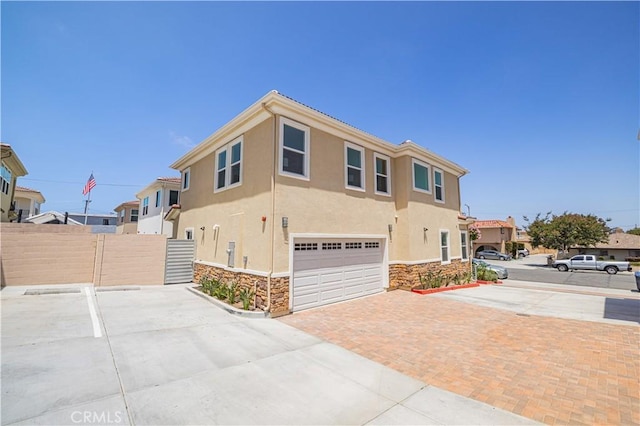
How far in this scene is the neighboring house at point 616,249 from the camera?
1535 inches

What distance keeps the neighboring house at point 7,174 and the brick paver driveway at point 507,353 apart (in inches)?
685

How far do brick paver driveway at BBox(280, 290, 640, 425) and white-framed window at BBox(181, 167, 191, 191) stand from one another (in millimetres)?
10512

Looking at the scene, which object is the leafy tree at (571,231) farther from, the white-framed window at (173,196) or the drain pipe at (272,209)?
the white-framed window at (173,196)

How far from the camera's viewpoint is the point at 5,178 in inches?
627

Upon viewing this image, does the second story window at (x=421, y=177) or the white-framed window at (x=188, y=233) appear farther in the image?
the white-framed window at (x=188, y=233)

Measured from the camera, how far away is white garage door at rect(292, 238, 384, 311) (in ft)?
29.7

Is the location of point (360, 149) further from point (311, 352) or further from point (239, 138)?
point (311, 352)

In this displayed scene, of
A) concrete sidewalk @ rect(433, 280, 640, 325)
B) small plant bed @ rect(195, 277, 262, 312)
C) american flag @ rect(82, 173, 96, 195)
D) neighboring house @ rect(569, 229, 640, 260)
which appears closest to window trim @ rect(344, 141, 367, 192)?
small plant bed @ rect(195, 277, 262, 312)

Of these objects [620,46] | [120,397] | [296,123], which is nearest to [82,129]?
[296,123]

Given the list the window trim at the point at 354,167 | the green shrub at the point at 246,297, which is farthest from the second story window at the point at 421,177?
the green shrub at the point at 246,297

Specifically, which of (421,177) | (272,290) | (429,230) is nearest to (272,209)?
(272,290)

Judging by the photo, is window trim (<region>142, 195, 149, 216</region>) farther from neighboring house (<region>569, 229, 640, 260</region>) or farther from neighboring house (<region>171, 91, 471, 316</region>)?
neighboring house (<region>569, 229, 640, 260</region>)

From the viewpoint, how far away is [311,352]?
5559 millimetres

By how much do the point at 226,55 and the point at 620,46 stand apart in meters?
13.3
